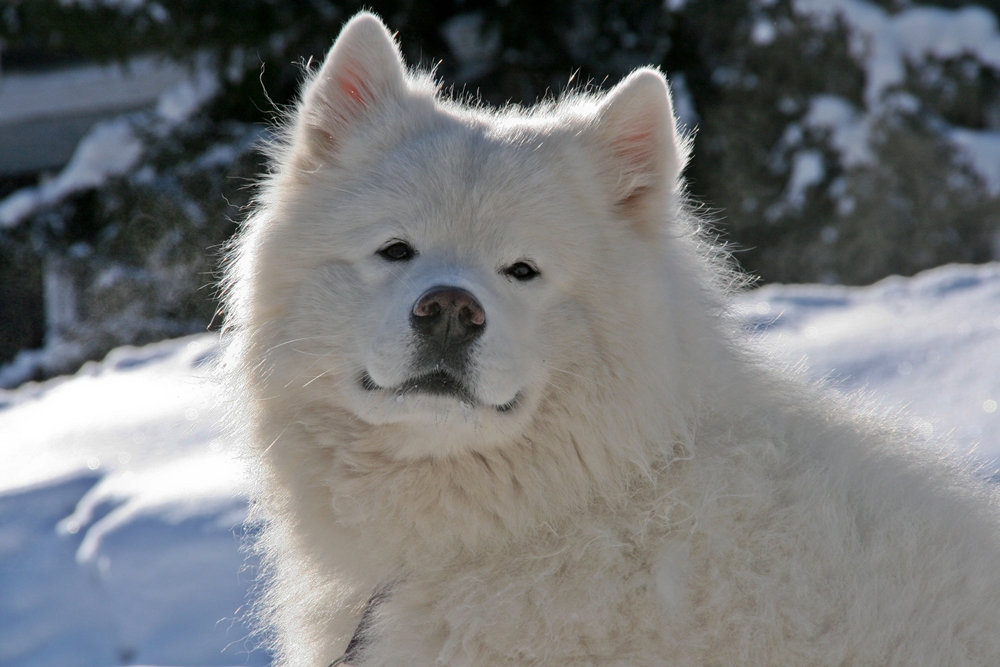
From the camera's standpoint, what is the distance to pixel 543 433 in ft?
8.27

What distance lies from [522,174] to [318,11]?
8.32m

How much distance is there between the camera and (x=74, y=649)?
4.00 m

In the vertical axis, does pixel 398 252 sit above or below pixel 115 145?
above

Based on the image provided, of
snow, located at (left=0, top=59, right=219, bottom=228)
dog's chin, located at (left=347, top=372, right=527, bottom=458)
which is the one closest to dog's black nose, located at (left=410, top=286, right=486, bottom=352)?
dog's chin, located at (left=347, top=372, right=527, bottom=458)

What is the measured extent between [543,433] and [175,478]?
3.12m

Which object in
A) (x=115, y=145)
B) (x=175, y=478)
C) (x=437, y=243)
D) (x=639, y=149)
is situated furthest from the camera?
(x=115, y=145)

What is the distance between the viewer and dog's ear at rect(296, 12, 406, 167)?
2.83 metres

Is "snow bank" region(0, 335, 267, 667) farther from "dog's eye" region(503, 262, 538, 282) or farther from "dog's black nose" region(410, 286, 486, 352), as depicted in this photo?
"dog's eye" region(503, 262, 538, 282)

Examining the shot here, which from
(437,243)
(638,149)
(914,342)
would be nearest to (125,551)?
(437,243)

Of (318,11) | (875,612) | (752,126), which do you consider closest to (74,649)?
(875,612)

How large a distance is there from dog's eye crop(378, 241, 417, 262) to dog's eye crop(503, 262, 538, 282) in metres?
0.26

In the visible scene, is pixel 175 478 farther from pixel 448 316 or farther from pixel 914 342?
pixel 914 342

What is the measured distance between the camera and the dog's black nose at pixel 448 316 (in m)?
2.29

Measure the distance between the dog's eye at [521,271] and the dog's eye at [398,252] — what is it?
0.26 m
